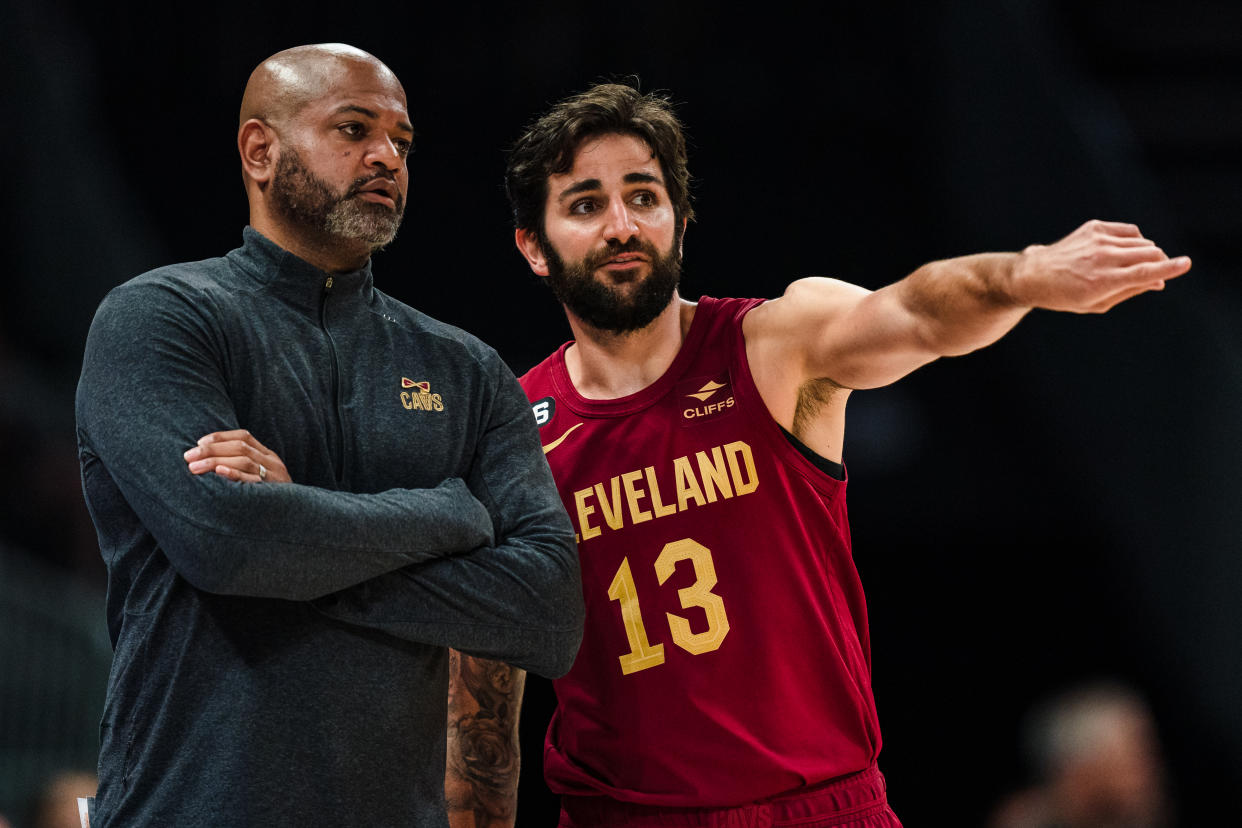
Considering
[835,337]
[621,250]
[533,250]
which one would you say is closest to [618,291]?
[621,250]

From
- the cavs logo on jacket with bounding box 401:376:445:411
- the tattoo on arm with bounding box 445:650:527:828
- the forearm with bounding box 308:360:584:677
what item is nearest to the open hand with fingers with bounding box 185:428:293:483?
the forearm with bounding box 308:360:584:677

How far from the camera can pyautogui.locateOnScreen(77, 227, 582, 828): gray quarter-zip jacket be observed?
2566 mm

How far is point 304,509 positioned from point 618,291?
1578 millimetres

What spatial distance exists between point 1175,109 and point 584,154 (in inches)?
225

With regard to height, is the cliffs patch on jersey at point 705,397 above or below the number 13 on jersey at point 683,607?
above

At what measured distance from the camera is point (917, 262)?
9.09 m

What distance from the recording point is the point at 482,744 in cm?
392

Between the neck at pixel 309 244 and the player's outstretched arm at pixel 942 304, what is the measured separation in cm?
130

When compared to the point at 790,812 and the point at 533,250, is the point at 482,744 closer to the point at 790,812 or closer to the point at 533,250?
the point at 790,812

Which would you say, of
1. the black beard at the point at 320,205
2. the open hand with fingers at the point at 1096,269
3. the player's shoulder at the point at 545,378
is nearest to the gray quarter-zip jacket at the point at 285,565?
the black beard at the point at 320,205

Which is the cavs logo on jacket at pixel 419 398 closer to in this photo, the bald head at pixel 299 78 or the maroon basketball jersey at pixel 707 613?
the bald head at pixel 299 78

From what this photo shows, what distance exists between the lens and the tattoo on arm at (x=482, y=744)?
3.88 metres

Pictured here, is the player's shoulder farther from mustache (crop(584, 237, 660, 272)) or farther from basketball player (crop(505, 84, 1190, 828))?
mustache (crop(584, 237, 660, 272))

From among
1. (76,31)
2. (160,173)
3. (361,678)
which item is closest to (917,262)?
(160,173)
